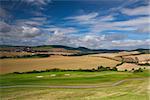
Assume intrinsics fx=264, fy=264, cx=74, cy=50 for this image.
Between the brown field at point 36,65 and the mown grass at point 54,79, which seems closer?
the mown grass at point 54,79

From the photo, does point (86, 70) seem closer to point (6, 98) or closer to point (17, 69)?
point (17, 69)

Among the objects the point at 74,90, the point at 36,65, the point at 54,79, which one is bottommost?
the point at 54,79

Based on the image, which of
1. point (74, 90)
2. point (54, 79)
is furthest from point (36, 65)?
point (74, 90)

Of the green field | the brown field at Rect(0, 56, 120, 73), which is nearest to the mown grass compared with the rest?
the green field

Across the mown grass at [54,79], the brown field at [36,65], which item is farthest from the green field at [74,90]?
the brown field at [36,65]

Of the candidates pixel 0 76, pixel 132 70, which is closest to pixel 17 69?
pixel 0 76

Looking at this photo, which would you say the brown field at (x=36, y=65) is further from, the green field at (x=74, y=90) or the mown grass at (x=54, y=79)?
the green field at (x=74, y=90)

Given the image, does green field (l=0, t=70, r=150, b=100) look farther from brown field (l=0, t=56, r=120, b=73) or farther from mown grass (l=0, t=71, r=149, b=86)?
brown field (l=0, t=56, r=120, b=73)

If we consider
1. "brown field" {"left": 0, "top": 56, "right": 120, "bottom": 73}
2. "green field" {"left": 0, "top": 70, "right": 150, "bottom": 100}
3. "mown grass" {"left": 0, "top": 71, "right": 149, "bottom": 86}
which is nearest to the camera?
"green field" {"left": 0, "top": 70, "right": 150, "bottom": 100}

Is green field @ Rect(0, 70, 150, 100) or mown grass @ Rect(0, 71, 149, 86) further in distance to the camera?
mown grass @ Rect(0, 71, 149, 86)

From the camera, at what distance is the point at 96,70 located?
233ft

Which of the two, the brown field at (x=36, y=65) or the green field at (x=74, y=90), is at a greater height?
the brown field at (x=36, y=65)

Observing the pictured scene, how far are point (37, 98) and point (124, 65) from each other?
52.7 metres

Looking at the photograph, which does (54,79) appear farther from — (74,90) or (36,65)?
(74,90)
